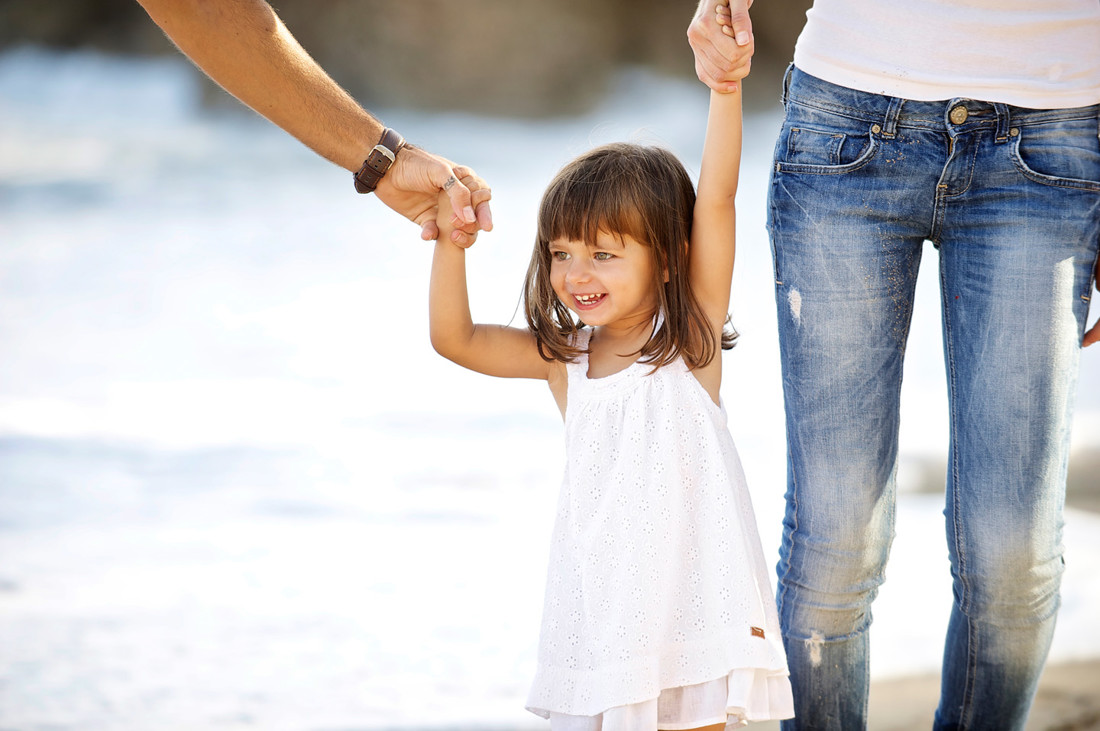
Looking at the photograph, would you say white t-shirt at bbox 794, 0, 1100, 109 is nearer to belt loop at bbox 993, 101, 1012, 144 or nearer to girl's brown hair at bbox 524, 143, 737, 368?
belt loop at bbox 993, 101, 1012, 144

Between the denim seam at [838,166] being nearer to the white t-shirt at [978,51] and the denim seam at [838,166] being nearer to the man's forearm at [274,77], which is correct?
the white t-shirt at [978,51]

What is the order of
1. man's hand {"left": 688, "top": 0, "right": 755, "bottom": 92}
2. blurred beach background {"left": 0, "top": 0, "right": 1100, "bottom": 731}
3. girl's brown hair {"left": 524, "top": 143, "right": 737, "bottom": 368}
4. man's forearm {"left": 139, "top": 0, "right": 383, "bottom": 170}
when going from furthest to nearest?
blurred beach background {"left": 0, "top": 0, "right": 1100, "bottom": 731}
man's forearm {"left": 139, "top": 0, "right": 383, "bottom": 170}
girl's brown hair {"left": 524, "top": 143, "right": 737, "bottom": 368}
man's hand {"left": 688, "top": 0, "right": 755, "bottom": 92}

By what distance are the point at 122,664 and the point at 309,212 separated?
23.7 ft

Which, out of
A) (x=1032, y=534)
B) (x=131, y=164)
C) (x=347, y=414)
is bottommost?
(x=1032, y=534)

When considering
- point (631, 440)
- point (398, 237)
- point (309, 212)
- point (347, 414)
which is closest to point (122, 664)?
point (631, 440)

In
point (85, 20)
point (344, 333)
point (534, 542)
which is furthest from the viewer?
point (85, 20)

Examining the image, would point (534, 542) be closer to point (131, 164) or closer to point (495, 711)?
point (495, 711)

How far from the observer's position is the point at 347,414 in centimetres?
528

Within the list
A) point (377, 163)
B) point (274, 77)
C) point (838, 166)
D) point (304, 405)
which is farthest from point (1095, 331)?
point (304, 405)

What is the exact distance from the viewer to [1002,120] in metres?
1.52

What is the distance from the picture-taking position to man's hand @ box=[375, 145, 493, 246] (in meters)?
1.67

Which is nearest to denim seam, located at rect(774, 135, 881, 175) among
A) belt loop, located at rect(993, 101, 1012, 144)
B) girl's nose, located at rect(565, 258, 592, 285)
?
belt loop, located at rect(993, 101, 1012, 144)

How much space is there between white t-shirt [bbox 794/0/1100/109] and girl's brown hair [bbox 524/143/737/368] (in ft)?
1.00

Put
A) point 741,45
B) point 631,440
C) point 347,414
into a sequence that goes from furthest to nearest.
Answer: point 347,414, point 631,440, point 741,45
